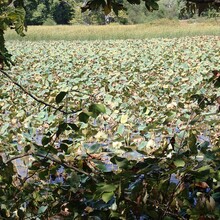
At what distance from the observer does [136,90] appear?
6.45 m

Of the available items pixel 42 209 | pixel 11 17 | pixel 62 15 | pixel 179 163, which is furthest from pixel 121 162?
pixel 62 15

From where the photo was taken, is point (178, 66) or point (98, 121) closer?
point (98, 121)

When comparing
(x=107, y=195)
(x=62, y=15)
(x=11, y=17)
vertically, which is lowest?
(x=62, y=15)

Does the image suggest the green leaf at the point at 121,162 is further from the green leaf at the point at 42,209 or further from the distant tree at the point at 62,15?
the distant tree at the point at 62,15

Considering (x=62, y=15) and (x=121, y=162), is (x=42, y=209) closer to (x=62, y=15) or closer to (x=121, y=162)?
(x=121, y=162)

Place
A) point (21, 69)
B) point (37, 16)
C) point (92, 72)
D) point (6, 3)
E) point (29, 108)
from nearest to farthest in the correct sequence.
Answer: point (6, 3) → point (29, 108) → point (92, 72) → point (21, 69) → point (37, 16)

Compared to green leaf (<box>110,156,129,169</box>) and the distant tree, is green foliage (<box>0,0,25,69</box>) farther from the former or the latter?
the distant tree

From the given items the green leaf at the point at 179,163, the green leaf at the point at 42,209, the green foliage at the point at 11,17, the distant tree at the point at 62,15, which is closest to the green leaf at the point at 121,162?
the green leaf at the point at 179,163

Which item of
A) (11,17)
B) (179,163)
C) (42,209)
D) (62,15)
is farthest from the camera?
(62,15)

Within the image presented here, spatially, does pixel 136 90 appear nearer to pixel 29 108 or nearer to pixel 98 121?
pixel 29 108

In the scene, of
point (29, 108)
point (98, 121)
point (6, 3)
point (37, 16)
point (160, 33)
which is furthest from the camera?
point (37, 16)

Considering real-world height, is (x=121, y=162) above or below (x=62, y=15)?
above

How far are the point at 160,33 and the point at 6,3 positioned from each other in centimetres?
2145

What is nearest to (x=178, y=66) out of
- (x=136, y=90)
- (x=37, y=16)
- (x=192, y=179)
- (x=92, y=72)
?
(x=92, y=72)
